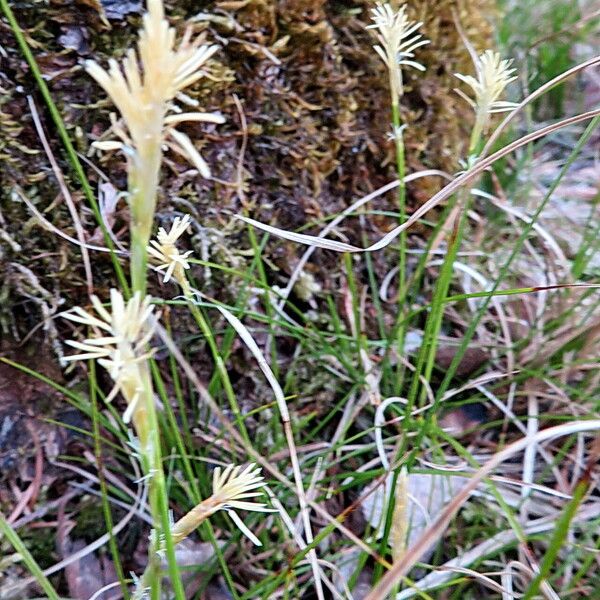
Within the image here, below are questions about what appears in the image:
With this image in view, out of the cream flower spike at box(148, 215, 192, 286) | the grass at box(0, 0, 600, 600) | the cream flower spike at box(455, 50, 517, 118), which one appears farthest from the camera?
the grass at box(0, 0, 600, 600)

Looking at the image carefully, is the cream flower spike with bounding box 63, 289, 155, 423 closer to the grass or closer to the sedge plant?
the sedge plant

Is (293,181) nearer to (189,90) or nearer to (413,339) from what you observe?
(189,90)

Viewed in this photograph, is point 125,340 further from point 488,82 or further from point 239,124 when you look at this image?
point 239,124

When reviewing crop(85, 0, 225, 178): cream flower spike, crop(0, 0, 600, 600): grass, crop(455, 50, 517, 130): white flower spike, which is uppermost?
crop(85, 0, 225, 178): cream flower spike

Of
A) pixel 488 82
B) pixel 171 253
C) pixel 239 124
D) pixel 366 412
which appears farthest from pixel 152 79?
pixel 366 412

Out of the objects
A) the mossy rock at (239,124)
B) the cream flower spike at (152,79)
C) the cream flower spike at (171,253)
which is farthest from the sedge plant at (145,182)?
the mossy rock at (239,124)

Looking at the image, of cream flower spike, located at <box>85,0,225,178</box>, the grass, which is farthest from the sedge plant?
the grass

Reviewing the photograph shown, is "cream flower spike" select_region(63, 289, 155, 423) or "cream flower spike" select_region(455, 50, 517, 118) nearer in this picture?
"cream flower spike" select_region(63, 289, 155, 423)

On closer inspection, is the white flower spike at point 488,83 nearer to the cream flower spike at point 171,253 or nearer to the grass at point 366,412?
the grass at point 366,412
